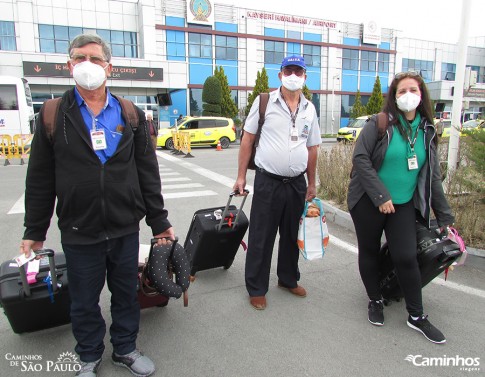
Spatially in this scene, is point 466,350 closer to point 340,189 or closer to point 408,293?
point 408,293

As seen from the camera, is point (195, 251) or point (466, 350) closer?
point (466, 350)

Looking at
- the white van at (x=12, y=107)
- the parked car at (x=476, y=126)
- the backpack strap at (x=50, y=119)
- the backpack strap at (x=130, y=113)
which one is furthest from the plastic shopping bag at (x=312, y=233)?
the white van at (x=12, y=107)

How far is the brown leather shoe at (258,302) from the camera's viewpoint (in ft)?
10.4

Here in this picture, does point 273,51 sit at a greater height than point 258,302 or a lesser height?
greater

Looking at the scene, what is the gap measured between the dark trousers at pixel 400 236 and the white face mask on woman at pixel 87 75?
2.03 metres

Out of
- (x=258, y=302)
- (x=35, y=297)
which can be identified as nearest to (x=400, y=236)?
(x=258, y=302)

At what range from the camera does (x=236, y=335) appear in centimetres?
280

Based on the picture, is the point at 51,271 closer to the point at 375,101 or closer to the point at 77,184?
the point at 77,184

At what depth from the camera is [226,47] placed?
108 ft

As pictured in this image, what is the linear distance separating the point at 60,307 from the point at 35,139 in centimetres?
129

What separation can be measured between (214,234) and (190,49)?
3104cm

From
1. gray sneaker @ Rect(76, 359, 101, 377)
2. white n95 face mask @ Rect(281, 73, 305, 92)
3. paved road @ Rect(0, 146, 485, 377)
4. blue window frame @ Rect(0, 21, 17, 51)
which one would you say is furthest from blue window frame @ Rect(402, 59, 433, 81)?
gray sneaker @ Rect(76, 359, 101, 377)

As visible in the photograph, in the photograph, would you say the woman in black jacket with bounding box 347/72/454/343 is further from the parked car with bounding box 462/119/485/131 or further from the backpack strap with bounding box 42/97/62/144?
the parked car with bounding box 462/119/485/131

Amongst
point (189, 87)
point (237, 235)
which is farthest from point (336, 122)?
point (237, 235)
